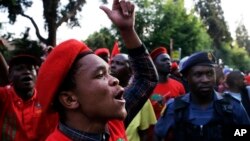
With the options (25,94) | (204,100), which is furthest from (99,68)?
(25,94)

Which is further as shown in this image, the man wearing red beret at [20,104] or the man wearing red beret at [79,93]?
the man wearing red beret at [20,104]

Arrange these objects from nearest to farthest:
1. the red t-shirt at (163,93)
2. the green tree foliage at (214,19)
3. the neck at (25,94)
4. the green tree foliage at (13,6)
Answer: the neck at (25,94)
the red t-shirt at (163,93)
the green tree foliage at (13,6)
the green tree foliage at (214,19)

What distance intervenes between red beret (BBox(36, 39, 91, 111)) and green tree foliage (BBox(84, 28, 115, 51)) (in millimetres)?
34005

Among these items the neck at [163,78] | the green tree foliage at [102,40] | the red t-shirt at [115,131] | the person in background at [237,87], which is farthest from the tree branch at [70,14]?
the red t-shirt at [115,131]

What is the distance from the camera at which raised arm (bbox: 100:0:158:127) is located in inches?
103

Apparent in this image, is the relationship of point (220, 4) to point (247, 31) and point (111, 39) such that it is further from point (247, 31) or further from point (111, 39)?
point (111, 39)

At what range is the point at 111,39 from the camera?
1593 inches

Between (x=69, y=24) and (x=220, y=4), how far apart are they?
186ft

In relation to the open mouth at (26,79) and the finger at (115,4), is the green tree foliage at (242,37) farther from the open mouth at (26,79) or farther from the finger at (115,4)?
the finger at (115,4)

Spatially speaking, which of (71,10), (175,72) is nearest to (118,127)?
(175,72)

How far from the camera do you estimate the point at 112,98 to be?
2203 millimetres

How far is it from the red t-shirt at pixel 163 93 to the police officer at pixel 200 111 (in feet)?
5.43

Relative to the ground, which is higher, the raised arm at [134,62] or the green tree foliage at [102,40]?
the raised arm at [134,62]

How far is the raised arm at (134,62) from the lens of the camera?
262 centimetres
